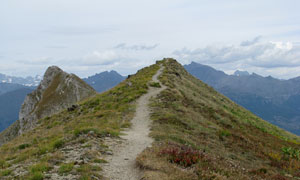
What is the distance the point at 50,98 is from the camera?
5884 cm

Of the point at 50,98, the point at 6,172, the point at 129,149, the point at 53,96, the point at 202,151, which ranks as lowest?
the point at 50,98

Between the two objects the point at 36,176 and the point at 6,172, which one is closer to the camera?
the point at 36,176

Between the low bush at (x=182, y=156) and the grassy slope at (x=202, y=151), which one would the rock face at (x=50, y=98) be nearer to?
the grassy slope at (x=202, y=151)

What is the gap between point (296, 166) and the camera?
15.8 m

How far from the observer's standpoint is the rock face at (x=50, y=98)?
5428cm

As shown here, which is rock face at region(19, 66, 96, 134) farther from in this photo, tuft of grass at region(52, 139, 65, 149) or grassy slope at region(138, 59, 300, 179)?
tuft of grass at region(52, 139, 65, 149)

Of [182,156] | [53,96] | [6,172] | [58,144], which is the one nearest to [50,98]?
[53,96]

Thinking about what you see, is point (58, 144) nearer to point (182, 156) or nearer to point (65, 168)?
point (65, 168)

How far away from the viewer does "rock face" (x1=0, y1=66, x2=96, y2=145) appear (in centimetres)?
5428

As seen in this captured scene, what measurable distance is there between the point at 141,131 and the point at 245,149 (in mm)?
8633

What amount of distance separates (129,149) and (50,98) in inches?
2042

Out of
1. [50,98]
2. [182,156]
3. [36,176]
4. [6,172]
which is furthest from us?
[50,98]

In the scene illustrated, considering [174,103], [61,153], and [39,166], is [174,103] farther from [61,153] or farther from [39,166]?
[39,166]

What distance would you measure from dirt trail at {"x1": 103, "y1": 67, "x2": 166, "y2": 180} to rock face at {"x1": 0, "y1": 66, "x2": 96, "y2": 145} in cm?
3427
